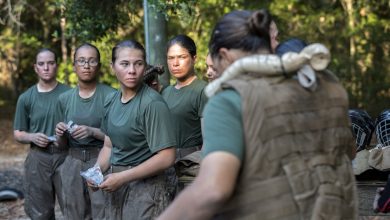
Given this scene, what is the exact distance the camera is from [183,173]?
618 centimetres

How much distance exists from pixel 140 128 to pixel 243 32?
2.27m

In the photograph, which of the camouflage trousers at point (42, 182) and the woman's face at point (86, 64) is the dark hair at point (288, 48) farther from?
the camouflage trousers at point (42, 182)

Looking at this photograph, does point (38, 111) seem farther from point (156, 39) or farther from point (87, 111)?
point (156, 39)

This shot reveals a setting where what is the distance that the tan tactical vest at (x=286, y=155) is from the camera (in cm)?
316

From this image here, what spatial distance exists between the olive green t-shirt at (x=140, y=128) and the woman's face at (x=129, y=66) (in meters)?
0.08

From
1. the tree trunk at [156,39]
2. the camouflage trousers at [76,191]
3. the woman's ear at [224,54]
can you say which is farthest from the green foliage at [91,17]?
the woman's ear at [224,54]

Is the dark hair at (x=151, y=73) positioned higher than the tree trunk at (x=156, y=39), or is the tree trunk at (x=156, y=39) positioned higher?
the tree trunk at (x=156, y=39)

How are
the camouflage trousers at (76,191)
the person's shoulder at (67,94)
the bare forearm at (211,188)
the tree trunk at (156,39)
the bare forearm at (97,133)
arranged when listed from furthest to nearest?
1. the tree trunk at (156,39)
2. the person's shoulder at (67,94)
3. the camouflage trousers at (76,191)
4. the bare forearm at (97,133)
5. the bare forearm at (211,188)

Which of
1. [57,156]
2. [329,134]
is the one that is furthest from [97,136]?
[329,134]

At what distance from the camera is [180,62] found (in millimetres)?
7051

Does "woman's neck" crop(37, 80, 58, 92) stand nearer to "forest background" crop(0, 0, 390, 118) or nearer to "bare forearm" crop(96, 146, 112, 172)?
"bare forearm" crop(96, 146, 112, 172)

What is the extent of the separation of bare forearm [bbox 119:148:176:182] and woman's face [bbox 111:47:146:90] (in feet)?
2.06

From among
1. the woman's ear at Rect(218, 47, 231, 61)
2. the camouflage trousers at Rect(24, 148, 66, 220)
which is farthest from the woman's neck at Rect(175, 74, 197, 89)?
the woman's ear at Rect(218, 47, 231, 61)

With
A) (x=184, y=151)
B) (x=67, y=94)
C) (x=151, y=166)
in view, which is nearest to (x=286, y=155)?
(x=151, y=166)
